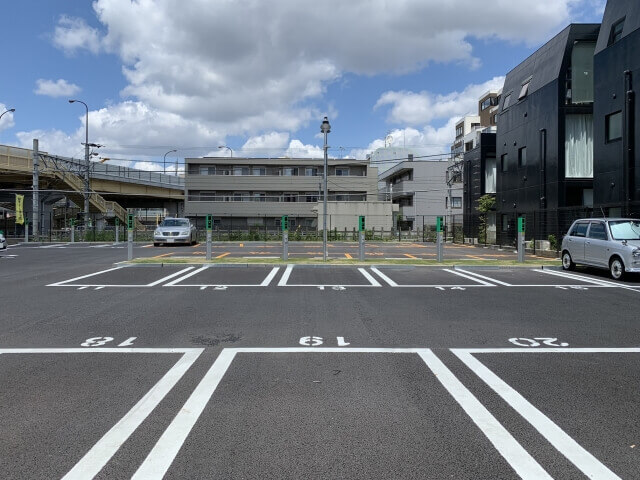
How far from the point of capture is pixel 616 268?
1385 centimetres

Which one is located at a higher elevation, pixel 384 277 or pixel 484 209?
pixel 484 209

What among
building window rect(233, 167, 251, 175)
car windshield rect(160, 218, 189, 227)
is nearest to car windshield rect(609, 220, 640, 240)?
car windshield rect(160, 218, 189, 227)

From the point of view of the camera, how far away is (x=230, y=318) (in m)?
8.38

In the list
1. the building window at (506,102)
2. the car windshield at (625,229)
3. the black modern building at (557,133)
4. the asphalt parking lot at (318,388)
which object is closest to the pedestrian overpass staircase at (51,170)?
the building window at (506,102)

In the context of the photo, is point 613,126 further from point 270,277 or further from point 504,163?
point 270,277

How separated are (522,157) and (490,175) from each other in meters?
6.42

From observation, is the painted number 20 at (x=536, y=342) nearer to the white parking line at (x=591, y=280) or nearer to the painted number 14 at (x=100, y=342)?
the painted number 14 at (x=100, y=342)

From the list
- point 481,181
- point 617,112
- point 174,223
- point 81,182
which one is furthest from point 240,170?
point 617,112

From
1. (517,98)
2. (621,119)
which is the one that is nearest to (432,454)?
(621,119)

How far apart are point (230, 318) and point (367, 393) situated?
4.19 m

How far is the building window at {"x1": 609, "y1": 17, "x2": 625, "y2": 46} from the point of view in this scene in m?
20.0

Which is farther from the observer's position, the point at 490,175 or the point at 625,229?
the point at 490,175

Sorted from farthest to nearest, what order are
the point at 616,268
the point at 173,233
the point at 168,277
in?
the point at 173,233
the point at 168,277
the point at 616,268

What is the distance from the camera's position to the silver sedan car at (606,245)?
1342 centimetres
